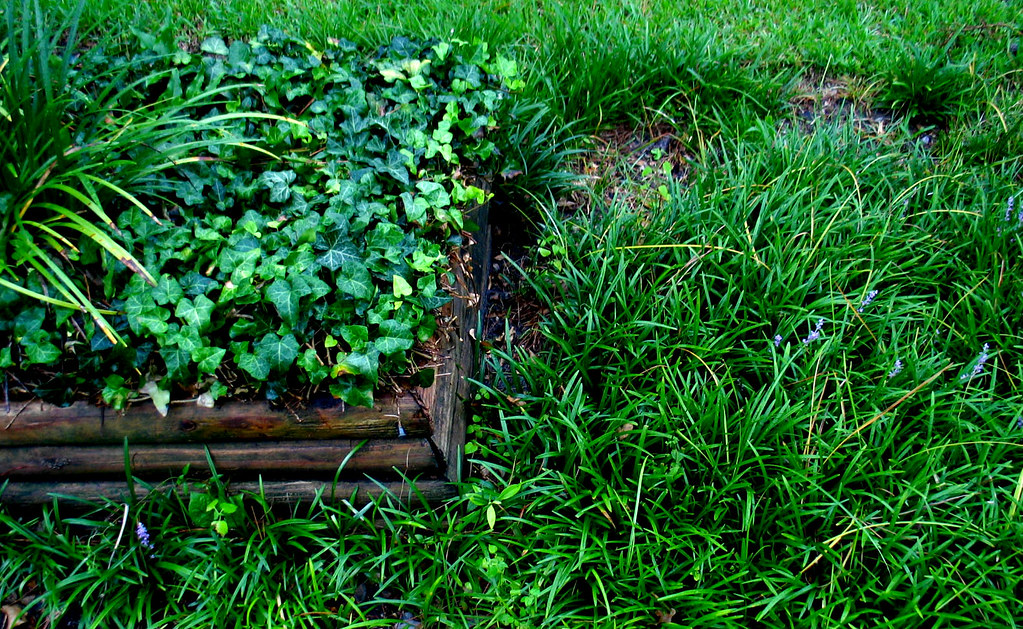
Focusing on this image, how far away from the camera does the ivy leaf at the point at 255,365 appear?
6.19 feet

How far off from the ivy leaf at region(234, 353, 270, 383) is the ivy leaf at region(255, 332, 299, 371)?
11 mm

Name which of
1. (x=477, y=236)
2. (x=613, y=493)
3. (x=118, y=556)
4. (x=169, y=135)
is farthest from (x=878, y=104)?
(x=118, y=556)

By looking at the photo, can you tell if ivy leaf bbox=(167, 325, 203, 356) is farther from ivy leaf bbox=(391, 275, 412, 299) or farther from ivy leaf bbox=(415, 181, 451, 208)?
ivy leaf bbox=(415, 181, 451, 208)

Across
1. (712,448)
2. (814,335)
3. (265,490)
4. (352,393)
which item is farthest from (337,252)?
(814,335)

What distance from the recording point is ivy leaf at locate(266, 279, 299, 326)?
1918mm

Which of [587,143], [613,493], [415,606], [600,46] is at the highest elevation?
[600,46]

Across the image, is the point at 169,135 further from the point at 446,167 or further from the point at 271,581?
the point at 271,581

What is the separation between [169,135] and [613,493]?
1.79 m

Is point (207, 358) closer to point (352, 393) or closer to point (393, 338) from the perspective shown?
point (352, 393)

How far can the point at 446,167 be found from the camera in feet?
8.11

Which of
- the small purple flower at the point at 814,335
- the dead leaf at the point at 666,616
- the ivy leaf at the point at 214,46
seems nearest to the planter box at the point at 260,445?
the dead leaf at the point at 666,616

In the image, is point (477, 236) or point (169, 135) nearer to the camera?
point (169, 135)

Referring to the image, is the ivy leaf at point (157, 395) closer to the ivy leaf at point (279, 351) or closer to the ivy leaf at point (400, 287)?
the ivy leaf at point (279, 351)

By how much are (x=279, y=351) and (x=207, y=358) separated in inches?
7.8
